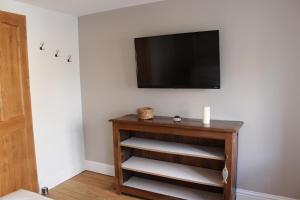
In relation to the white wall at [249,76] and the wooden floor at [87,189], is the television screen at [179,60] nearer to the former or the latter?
the white wall at [249,76]

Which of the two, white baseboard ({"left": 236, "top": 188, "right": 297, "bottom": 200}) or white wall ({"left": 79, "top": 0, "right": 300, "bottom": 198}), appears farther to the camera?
white baseboard ({"left": 236, "top": 188, "right": 297, "bottom": 200})

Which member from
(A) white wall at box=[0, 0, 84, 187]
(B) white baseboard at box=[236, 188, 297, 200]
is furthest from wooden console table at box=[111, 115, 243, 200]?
(A) white wall at box=[0, 0, 84, 187]

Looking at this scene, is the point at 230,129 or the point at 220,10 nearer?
the point at 230,129

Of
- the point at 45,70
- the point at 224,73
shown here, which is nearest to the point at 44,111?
the point at 45,70

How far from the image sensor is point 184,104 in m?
2.76

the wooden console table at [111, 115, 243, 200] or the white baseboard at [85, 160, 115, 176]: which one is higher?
the wooden console table at [111, 115, 243, 200]

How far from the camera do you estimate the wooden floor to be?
9.29ft

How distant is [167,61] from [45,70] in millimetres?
1459

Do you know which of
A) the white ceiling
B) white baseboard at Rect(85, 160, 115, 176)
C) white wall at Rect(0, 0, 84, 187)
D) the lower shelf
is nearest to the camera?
the lower shelf

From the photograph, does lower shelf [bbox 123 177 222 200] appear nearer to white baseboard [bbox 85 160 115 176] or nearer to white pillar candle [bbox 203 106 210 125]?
white baseboard [bbox 85 160 115 176]

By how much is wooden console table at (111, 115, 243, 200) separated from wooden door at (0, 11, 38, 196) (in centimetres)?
97

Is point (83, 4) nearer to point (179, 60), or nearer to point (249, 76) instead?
point (179, 60)

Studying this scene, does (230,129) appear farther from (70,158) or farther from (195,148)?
(70,158)

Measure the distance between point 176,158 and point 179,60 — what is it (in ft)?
3.67
